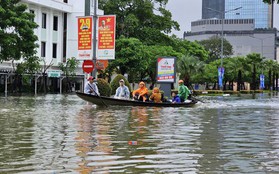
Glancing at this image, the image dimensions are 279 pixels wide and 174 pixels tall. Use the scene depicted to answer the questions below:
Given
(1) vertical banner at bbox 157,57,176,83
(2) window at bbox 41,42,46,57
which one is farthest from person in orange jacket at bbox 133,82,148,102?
(2) window at bbox 41,42,46,57

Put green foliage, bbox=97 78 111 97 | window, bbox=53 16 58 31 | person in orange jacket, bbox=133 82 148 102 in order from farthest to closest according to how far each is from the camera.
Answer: window, bbox=53 16 58 31 → green foliage, bbox=97 78 111 97 → person in orange jacket, bbox=133 82 148 102

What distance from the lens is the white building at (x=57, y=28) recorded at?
57.4 meters

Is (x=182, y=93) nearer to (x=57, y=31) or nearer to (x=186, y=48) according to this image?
(x=57, y=31)

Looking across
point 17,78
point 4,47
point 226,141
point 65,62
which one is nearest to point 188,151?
point 226,141

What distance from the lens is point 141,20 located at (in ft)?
214

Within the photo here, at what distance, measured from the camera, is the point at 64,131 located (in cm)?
1268

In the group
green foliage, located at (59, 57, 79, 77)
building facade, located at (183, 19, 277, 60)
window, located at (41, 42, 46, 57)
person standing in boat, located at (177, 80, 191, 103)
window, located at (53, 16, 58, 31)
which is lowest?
person standing in boat, located at (177, 80, 191, 103)

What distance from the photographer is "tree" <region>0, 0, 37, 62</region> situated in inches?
1384

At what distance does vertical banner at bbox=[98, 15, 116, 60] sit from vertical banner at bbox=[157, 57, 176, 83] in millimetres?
7710

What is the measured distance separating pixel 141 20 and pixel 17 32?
30007 millimetres

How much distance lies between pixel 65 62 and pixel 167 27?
1470cm

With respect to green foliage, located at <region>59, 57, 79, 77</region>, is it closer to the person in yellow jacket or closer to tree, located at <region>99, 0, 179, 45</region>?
tree, located at <region>99, 0, 179, 45</region>

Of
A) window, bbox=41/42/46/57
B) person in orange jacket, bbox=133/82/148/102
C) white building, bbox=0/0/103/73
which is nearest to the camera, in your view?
person in orange jacket, bbox=133/82/148/102

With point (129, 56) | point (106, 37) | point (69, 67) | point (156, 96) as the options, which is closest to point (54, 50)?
point (69, 67)
